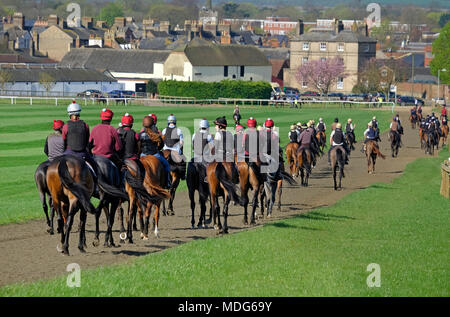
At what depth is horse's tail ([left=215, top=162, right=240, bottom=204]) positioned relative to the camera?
61.4 ft

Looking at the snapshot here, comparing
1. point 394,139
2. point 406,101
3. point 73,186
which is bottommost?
point 406,101

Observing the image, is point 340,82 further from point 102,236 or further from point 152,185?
point 152,185

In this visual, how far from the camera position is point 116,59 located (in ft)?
386

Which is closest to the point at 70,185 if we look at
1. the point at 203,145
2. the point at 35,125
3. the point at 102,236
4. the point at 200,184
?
the point at 102,236

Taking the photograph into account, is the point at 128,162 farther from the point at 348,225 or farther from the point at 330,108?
the point at 330,108

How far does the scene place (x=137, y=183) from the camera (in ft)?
57.3

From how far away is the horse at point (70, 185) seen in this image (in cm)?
1558

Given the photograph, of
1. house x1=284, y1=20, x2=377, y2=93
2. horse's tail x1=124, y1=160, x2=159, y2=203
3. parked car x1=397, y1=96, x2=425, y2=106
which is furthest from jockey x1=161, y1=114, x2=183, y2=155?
house x1=284, y1=20, x2=377, y2=93

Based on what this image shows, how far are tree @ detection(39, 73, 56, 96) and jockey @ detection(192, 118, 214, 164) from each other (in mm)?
75451

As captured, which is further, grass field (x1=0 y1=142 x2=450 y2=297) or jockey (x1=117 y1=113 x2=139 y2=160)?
jockey (x1=117 y1=113 x2=139 y2=160)

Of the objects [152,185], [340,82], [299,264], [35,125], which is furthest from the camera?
[340,82]

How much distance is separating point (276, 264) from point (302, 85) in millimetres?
112823

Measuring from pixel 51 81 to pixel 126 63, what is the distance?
23.6 m

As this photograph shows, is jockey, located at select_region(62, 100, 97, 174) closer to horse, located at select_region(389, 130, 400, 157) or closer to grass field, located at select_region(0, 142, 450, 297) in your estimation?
grass field, located at select_region(0, 142, 450, 297)
